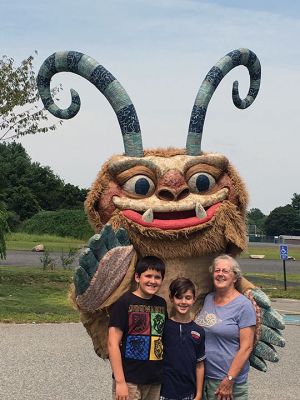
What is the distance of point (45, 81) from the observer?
3951 mm

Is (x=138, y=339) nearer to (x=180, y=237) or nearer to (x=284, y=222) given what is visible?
(x=180, y=237)

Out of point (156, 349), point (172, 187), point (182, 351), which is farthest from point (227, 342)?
point (172, 187)

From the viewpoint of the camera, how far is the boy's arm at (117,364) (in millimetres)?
3025

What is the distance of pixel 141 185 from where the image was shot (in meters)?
3.55

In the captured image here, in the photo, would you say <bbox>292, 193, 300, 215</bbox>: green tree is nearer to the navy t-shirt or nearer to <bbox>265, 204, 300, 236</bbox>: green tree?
<bbox>265, 204, 300, 236</bbox>: green tree

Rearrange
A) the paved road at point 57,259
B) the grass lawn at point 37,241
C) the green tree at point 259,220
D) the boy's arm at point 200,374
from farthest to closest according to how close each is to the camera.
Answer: the green tree at point 259,220 < the grass lawn at point 37,241 < the paved road at point 57,259 < the boy's arm at point 200,374

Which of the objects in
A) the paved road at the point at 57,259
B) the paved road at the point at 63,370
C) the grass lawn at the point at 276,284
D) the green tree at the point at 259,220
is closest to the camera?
the paved road at the point at 63,370

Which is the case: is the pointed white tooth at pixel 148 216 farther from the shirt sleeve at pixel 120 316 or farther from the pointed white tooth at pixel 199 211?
the shirt sleeve at pixel 120 316

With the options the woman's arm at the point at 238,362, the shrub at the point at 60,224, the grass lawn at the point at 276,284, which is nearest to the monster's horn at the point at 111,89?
the woman's arm at the point at 238,362

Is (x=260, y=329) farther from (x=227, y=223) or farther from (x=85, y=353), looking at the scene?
(x=85, y=353)

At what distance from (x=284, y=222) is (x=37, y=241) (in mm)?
43460

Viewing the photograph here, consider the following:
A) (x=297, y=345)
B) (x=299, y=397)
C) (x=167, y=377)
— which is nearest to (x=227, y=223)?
(x=167, y=377)

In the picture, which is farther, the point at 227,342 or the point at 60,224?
the point at 60,224

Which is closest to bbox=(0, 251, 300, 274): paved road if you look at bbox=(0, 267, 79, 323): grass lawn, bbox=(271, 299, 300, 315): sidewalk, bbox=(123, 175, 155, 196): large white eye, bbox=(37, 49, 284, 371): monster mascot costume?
bbox=(0, 267, 79, 323): grass lawn
